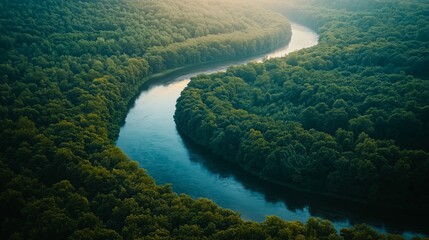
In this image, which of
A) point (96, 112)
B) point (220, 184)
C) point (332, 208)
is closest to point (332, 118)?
point (332, 208)

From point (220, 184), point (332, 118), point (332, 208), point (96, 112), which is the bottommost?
point (332, 208)

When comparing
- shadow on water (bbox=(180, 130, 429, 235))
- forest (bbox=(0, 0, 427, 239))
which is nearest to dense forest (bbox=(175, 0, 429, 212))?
shadow on water (bbox=(180, 130, 429, 235))

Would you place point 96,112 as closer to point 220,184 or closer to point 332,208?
point 220,184

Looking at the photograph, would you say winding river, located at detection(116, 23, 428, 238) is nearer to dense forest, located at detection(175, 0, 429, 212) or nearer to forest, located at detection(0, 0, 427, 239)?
dense forest, located at detection(175, 0, 429, 212)

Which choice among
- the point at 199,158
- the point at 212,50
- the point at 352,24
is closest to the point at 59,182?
the point at 199,158

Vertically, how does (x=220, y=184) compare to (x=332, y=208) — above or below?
above

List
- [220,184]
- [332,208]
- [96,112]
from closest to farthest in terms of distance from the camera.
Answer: [332,208] < [220,184] < [96,112]

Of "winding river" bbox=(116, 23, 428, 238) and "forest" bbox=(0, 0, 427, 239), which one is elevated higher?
"forest" bbox=(0, 0, 427, 239)

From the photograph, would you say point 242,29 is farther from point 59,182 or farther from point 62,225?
point 62,225
